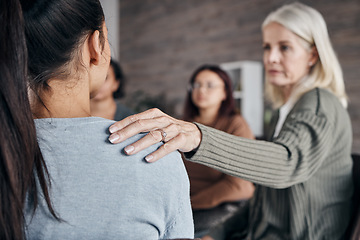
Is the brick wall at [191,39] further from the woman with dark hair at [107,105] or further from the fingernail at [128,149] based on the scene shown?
the fingernail at [128,149]

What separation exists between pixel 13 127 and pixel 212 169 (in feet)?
5.24

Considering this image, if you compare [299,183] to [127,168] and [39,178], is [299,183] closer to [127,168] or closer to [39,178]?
[127,168]

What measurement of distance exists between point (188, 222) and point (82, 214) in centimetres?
20

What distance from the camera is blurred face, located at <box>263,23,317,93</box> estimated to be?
51.1 inches

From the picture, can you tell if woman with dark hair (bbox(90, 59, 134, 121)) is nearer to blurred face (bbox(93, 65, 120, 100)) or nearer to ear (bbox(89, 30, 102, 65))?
blurred face (bbox(93, 65, 120, 100))

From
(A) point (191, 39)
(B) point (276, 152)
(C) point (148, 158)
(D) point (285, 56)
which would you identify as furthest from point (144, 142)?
(A) point (191, 39)

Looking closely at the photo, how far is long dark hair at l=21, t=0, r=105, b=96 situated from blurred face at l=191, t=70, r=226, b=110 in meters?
1.80

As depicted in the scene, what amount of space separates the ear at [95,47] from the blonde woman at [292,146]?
148 mm

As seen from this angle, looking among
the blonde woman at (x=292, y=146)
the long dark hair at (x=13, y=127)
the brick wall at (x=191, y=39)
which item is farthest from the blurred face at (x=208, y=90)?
the long dark hair at (x=13, y=127)

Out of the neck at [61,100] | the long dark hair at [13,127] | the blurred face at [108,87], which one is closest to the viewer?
the long dark hair at [13,127]

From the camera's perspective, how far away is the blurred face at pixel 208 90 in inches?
98.0

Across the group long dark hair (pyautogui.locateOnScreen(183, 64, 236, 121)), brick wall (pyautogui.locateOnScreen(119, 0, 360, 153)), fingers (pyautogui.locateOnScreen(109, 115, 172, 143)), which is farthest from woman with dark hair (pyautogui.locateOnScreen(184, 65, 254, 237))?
brick wall (pyautogui.locateOnScreen(119, 0, 360, 153))

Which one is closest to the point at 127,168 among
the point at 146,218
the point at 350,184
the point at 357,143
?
the point at 146,218

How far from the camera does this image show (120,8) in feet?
19.8
